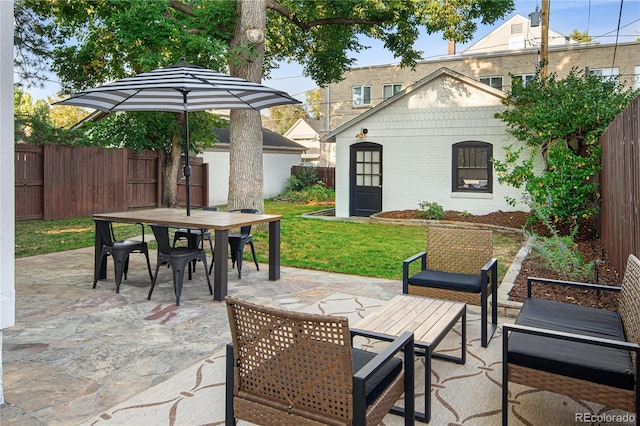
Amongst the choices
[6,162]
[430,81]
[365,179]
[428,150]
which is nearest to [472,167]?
[428,150]

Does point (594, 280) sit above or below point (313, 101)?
below

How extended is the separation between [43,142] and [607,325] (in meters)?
13.6

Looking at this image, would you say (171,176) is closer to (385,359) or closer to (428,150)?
(428,150)

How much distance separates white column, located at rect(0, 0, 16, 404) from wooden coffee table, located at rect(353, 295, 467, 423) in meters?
2.13

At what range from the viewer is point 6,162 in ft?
9.43

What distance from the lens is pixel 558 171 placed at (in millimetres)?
8719

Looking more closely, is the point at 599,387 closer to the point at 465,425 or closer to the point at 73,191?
the point at 465,425

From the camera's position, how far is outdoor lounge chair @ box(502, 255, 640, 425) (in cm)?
245

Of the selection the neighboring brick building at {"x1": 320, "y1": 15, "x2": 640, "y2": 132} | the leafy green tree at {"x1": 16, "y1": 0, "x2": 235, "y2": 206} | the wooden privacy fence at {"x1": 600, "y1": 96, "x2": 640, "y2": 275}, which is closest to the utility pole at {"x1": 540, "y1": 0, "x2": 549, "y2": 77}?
the neighboring brick building at {"x1": 320, "y1": 15, "x2": 640, "y2": 132}

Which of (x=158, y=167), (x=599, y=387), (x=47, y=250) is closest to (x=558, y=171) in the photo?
(x=599, y=387)

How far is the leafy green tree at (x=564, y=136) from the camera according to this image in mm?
8508

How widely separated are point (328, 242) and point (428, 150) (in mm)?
5545

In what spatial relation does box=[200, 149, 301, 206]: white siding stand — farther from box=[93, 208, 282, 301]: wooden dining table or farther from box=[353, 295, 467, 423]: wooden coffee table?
box=[353, 295, 467, 423]: wooden coffee table

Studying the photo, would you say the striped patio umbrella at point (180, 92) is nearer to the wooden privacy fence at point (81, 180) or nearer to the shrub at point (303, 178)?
the wooden privacy fence at point (81, 180)
